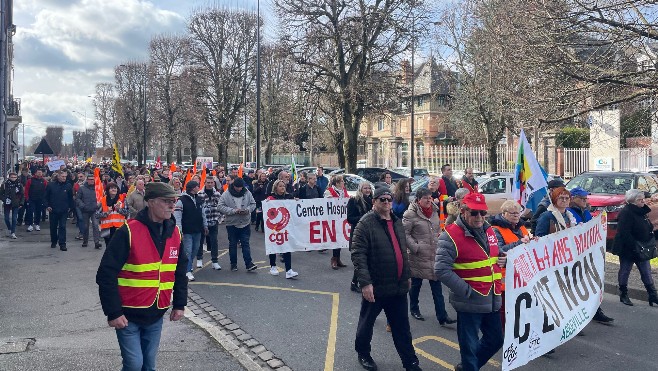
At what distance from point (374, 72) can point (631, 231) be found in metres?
19.8

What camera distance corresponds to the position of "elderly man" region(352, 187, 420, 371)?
4.95 m

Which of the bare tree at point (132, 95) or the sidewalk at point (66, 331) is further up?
the bare tree at point (132, 95)

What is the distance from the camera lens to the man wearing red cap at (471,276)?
14.7 feet

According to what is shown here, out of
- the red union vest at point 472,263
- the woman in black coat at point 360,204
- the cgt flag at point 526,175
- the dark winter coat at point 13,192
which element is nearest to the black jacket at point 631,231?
the cgt flag at point 526,175

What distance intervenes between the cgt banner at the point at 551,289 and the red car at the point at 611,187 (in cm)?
586

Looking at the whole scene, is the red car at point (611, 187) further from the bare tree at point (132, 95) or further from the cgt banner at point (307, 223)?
the bare tree at point (132, 95)

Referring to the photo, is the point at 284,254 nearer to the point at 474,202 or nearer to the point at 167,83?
the point at 474,202

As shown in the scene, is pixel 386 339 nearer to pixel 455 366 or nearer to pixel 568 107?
pixel 455 366

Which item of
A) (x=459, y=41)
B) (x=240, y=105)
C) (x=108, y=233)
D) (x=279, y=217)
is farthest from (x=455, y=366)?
(x=240, y=105)

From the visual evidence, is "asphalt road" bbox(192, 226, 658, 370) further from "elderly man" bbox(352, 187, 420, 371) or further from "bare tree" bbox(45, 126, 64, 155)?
"bare tree" bbox(45, 126, 64, 155)

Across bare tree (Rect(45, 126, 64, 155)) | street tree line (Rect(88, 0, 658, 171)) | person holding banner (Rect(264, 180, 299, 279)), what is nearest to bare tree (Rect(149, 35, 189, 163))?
street tree line (Rect(88, 0, 658, 171))

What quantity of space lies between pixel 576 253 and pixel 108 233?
8910 mm

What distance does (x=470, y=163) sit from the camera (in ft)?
114

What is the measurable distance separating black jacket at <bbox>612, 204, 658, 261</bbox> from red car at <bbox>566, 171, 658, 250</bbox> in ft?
14.1
